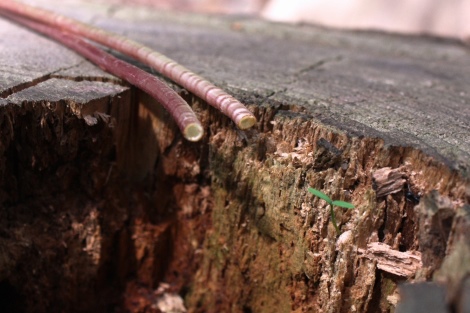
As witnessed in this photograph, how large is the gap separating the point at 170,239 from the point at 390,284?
589 mm

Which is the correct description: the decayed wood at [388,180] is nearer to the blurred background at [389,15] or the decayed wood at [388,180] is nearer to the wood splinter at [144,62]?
the wood splinter at [144,62]

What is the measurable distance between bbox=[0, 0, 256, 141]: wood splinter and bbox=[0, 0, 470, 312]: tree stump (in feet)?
0.13

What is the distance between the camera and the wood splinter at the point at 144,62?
957 millimetres

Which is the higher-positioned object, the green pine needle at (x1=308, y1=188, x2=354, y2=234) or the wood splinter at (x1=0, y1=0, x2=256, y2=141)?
the wood splinter at (x1=0, y1=0, x2=256, y2=141)

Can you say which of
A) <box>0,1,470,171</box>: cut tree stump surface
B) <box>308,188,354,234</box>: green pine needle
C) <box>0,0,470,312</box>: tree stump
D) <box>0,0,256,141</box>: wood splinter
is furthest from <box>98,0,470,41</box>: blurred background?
<box>308,188,354,234</box>: green pine needle

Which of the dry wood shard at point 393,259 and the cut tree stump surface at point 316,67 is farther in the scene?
the cut tree stump surface at point 316,67

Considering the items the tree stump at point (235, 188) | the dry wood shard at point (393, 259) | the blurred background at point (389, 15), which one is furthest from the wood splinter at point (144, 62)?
the blurred background at point (389, 15)

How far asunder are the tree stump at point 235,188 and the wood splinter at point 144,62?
0.04 metres

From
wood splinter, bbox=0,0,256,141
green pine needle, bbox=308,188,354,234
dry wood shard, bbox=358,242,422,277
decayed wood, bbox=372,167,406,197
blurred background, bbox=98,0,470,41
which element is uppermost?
blurred background, bbox=98,0,470,41

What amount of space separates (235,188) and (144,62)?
0.37 meters

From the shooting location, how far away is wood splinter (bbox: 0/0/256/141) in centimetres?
96

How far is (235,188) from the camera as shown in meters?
1.19

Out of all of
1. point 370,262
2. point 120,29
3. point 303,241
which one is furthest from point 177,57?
point 370,262

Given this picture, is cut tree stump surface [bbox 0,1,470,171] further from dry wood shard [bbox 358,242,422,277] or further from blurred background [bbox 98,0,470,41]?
blurred background [bbox 98,0,470,41]
